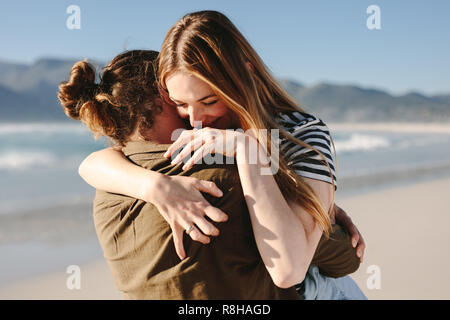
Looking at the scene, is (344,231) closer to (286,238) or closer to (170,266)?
(286,238)

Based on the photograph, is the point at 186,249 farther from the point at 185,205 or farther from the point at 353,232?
the point at 353,232

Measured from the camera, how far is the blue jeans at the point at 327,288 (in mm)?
1544

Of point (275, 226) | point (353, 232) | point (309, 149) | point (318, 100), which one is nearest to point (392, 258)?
point (353, 232)

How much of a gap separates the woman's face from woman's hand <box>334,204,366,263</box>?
0.60 m

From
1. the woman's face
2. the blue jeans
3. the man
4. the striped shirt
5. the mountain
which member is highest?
the woman's face

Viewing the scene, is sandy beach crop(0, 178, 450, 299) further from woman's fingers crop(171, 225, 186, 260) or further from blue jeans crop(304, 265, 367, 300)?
woman's fingers crop(171, 225, 186, 260)

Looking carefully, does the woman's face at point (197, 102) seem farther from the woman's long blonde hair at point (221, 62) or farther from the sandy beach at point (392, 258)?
the sandy beach at point (392, 258)

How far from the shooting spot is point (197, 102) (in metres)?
1.46

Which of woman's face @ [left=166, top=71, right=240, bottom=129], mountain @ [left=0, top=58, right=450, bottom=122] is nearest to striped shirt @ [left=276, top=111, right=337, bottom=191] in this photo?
woman's face @ [left=166, top=71, right=240, bottom=129]

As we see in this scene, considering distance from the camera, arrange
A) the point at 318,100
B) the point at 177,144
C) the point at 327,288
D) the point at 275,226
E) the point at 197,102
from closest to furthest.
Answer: the point at 275,226, the point at 177,144, the point at 197,102, the point at 327,288, the point at 318,100

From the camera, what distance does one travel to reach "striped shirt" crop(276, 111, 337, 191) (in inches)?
51.3

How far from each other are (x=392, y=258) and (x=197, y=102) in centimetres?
446

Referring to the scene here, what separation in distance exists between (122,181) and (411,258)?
474 cm

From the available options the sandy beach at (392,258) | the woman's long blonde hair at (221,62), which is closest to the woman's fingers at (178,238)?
the woman's long blonde hair at (221,62)
